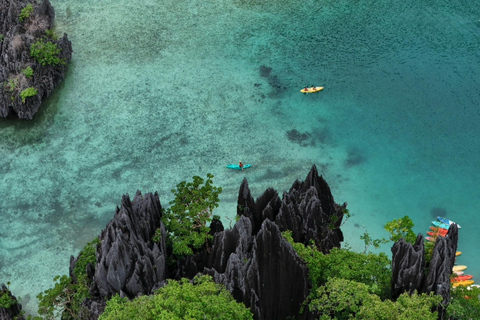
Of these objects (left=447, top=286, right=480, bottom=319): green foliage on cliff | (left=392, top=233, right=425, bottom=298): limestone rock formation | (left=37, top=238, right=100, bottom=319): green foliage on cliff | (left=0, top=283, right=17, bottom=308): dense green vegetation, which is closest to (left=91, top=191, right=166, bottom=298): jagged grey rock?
(left=37, top=238, right=100, bottom=319): green foliage on cliff

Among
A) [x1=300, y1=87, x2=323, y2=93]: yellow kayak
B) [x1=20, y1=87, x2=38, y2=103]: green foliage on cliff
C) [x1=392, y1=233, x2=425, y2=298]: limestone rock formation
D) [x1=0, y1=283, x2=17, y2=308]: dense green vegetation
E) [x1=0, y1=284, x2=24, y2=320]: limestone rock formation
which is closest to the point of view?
[x1=392, y1=233, x2=425, y2=298]: limestone rock formation

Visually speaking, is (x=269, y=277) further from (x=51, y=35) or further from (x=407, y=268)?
(x=51, y=35)

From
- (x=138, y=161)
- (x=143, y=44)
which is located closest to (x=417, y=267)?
(x=138, y=161)

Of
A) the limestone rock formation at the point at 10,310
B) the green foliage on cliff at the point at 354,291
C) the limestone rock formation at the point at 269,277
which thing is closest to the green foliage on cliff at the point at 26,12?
the limestone rock formation at the point at 10,310

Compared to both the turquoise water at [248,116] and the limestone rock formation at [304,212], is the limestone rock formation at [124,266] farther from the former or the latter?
the turquoise water at [248,116]

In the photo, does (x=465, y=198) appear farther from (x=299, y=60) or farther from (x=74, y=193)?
(x=74, y=193)

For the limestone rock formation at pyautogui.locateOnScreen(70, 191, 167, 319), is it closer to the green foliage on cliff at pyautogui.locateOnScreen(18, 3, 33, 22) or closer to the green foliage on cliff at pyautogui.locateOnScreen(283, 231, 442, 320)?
the green foliage on cliff at pyautogui.locateOnScreen(283, 231, 442, 320)

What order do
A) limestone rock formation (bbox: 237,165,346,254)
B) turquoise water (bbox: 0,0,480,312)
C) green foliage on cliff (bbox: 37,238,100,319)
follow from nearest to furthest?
green foliage on cliff (bbox: 37,238,100,319) → limestone rock formation (bbox: 237,165,346,254) → turquoise water (bbox: 0,0,480,312)

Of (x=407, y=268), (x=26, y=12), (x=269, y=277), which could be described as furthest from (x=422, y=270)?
(x=26, y=12)
